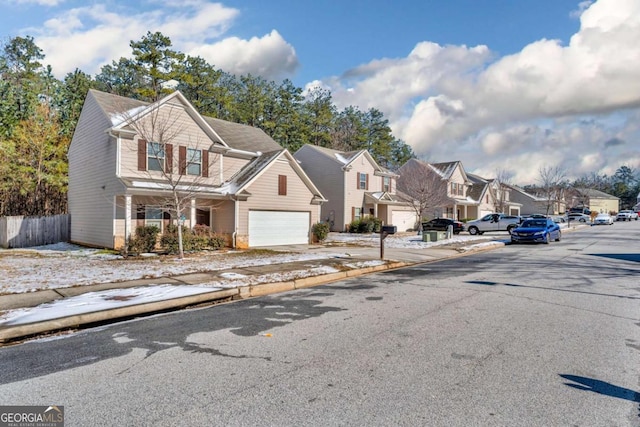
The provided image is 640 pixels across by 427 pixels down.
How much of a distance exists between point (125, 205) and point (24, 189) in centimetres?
1417

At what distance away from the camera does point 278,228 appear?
22156 mm

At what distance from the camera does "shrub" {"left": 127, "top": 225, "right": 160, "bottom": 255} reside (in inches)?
635

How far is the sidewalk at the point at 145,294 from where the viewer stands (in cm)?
636

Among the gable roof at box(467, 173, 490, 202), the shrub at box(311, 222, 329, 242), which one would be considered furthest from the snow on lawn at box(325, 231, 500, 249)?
the gable roof at box(467, 173, 490, 202)

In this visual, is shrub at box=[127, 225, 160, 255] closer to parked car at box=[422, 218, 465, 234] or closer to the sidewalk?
the sidewalk

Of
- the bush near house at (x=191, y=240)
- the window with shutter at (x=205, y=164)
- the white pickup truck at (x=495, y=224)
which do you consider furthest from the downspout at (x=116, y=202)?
the white pickup truck at (x=495, y=224)

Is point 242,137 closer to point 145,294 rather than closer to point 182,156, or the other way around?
point 182,156

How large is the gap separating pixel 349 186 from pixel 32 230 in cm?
2284

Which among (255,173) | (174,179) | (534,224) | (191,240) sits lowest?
(191,240)

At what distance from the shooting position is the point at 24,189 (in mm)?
25781

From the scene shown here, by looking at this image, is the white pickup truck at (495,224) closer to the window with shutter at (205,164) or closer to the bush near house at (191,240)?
the bush near house at (191,240)

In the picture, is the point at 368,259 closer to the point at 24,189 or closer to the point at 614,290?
the point at 614,290

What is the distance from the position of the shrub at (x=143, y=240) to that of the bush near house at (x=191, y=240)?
40 cm

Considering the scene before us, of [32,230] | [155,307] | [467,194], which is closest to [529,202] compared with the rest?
[467,194]
